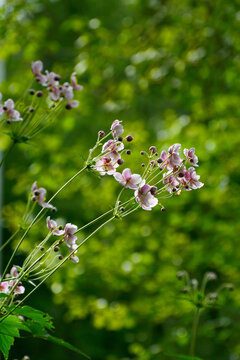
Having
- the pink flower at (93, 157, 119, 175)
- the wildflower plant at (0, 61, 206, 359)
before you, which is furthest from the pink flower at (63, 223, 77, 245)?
the pink flower at (93, 157, 119, 175)

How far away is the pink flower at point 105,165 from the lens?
1.19m

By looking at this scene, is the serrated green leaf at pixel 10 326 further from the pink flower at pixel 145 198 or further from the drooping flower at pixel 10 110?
the drooping flower at pixel 10 110

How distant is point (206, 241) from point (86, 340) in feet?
21.4

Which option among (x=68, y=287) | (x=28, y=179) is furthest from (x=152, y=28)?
(x=68, y=287)

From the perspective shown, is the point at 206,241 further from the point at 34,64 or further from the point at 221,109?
the point at 34,64

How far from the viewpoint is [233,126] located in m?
4.28

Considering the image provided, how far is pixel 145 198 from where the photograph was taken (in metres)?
1.11

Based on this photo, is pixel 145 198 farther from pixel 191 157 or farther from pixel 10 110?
pixel 10 110

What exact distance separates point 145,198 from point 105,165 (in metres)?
0.15

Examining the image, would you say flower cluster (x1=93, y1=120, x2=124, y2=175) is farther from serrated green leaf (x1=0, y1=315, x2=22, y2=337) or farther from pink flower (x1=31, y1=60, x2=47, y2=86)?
serrated green leaf (x1=0, y1=315, x2=22, y2=337)

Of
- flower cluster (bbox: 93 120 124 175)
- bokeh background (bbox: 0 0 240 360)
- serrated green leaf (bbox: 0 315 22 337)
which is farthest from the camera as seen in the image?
bokeh background (bbox: 0 0 240 360)

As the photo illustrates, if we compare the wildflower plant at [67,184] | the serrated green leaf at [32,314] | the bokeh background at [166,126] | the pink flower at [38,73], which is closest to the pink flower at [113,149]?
the wildflower plant at [67,184]

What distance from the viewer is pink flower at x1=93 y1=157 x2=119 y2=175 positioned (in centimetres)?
119

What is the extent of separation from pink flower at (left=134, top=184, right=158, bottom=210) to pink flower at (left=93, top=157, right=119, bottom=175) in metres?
0.11
